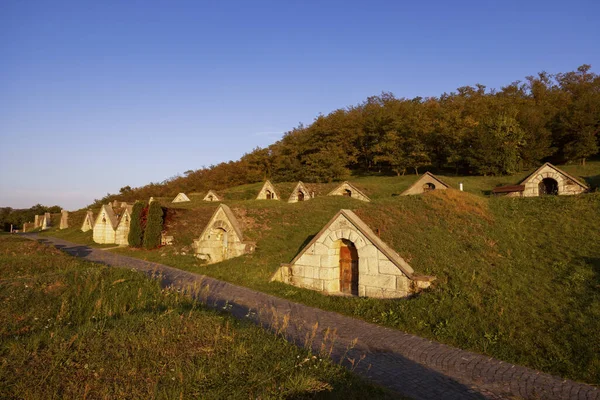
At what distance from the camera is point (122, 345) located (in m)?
6.90

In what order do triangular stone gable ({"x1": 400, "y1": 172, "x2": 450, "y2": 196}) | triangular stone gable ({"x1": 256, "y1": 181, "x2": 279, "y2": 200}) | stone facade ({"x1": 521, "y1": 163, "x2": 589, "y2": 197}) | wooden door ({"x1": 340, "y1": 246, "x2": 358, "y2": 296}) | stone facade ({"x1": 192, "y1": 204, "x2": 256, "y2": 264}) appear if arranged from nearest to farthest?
1. wooden door ({"x1": 340, "y1": 246, "x2": 358, "y2": 296})
2. stone facade ({"x1": 192, "y1": 204, "x2": 256, "y2": 264})
3. stone facade ({"x1": 521, "y1": 163, "x2": 589, "y2": 197})
4. triangular stone gable ({"x1": 400, "y1": 172, "x2": 450, "y2": 196})
5. triangular stone gable ({"x1": 256, "y1": 181, "x2": 279, "y2": 200})

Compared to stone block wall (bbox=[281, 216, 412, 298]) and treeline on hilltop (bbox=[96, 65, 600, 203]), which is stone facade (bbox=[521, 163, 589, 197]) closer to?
treeline on hilltop (bbox=[96, 65, 600, 203])

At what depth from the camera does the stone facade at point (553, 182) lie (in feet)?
103

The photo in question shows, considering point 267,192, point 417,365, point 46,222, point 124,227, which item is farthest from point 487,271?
point 46,222

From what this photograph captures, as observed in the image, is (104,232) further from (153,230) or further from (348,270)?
(348,270)

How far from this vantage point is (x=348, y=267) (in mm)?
14742

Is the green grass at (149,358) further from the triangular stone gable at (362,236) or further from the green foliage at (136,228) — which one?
the green foliage at (136,228)

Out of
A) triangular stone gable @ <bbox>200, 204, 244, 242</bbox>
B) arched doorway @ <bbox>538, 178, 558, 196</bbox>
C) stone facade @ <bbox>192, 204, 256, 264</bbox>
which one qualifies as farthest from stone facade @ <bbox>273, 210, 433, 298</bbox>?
arched doorway @ <bbox>538, 178, 558, 196</bbox>

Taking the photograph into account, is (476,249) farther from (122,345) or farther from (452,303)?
(122,345)

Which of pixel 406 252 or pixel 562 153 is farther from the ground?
pixel 562 153

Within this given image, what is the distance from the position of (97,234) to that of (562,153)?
214 feet

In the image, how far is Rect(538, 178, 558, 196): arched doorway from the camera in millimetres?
33628

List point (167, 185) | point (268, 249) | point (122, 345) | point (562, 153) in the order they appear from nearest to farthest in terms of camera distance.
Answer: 1. point (122, 345)
2. point (268, 249)
3. point (562, 153)
4. point (167, 185)

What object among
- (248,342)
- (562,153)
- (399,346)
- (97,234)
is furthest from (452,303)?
(562,153)
